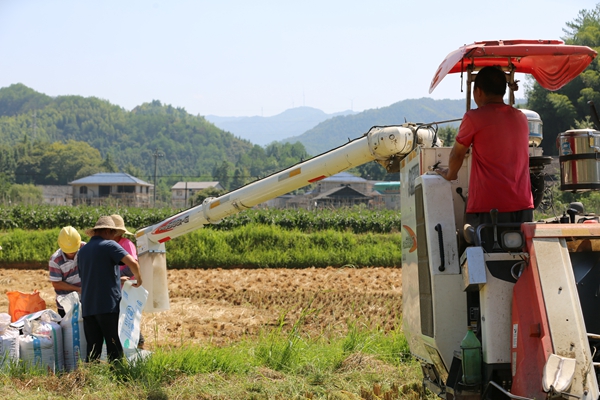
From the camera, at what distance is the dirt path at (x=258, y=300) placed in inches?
414

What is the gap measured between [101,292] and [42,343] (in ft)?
2.64

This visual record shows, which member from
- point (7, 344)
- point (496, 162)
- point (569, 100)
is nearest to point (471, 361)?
point (496, 162)

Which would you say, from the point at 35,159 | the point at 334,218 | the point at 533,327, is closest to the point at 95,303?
the point at 533,327

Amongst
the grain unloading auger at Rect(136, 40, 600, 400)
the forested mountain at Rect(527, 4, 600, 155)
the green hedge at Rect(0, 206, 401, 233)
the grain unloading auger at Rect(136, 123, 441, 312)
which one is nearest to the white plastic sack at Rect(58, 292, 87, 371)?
the grain unloading auger at Rect(136, 123, 441, 312)

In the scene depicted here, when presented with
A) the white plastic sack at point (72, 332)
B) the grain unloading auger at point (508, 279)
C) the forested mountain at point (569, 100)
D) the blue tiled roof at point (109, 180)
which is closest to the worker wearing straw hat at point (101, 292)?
the white plastic sack at point (72, 332)

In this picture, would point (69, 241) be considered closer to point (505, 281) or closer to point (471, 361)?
point (471, 361)

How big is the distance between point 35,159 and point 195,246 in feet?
393

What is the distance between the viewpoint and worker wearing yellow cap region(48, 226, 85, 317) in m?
7.63

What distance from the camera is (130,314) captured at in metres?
7.10

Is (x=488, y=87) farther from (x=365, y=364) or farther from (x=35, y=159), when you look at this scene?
(x=35, y=159)

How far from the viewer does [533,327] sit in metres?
3.92

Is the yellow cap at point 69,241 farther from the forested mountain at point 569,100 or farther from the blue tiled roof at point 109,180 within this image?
the blue tiled roof at point 109,180

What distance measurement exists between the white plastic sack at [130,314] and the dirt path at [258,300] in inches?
25.4

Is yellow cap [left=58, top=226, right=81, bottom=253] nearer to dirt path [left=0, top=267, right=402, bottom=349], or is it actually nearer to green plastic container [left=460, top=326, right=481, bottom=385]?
dirt path [left=0, top=267, right=402, bottom=349]
